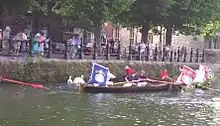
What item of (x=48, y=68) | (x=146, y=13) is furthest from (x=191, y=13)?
(x=48, y=68)

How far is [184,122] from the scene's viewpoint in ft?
64.6

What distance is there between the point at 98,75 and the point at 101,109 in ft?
22.5

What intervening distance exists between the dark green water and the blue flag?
1.45m

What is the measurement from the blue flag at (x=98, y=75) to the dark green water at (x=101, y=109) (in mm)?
1446

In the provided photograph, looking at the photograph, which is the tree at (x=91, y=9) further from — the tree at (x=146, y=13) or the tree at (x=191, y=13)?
the tree at (x=191, y=13)

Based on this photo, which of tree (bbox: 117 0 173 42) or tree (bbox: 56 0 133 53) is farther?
tree (bbox: 117 0 173 42)

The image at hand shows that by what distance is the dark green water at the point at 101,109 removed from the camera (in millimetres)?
18969

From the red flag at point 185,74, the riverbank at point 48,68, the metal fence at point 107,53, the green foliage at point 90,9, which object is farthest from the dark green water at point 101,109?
the green foliage at point 90,9

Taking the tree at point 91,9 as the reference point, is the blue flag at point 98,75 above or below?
below

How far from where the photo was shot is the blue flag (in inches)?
1139

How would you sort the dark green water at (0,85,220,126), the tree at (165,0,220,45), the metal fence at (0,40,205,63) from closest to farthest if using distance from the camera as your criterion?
the dark green water at (0,85,220,126) → the metal fence at (0,40,205,63) → the tree at (165,0,220,45)

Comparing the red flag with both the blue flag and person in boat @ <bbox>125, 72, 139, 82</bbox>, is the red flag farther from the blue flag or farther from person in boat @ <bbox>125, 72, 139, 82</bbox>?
the blue flag

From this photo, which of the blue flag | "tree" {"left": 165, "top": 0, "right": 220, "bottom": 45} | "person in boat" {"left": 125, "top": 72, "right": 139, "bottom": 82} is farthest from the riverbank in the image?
"tree" {"left": 165, "top": 0, "right": 220, "bottom": 45}

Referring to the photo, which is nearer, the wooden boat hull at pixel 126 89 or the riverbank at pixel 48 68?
the wooden boat hull at pixel 126 89
